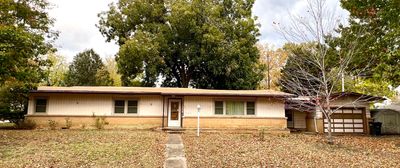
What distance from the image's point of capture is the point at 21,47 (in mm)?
12547

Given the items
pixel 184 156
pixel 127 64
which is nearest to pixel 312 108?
pixel 184 156

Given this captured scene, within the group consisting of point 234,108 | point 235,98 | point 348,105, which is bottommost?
point 234,108

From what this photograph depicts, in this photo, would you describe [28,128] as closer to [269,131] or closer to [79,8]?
[79,8]

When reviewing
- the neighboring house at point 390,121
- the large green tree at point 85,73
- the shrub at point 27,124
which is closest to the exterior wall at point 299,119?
the neighboring house at point 390,121

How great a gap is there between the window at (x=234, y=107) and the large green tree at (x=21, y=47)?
10.9 m

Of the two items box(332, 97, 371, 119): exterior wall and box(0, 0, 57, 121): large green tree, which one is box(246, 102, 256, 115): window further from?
box(0, 0, 57, 121): large green tree

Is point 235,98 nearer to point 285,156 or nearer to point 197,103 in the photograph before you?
point 197,103

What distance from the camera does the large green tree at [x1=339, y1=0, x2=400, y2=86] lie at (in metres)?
14.2

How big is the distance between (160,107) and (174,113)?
0.99 metres

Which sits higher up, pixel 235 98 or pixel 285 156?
pixel 235 98

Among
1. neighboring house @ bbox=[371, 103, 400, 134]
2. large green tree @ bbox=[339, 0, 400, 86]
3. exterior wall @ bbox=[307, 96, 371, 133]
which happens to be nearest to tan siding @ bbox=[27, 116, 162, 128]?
exterior wall @ bbox=[307, 96, 371, 133]

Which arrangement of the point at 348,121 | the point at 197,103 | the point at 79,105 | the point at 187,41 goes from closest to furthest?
the point at 79,105
the point at 197,103
the point at 348,121
the point at 187,41

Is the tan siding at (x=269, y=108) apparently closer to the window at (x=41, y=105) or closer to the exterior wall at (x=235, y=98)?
the exterior wall at (x=235, y=98)

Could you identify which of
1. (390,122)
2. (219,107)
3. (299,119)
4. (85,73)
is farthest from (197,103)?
(85,73)
